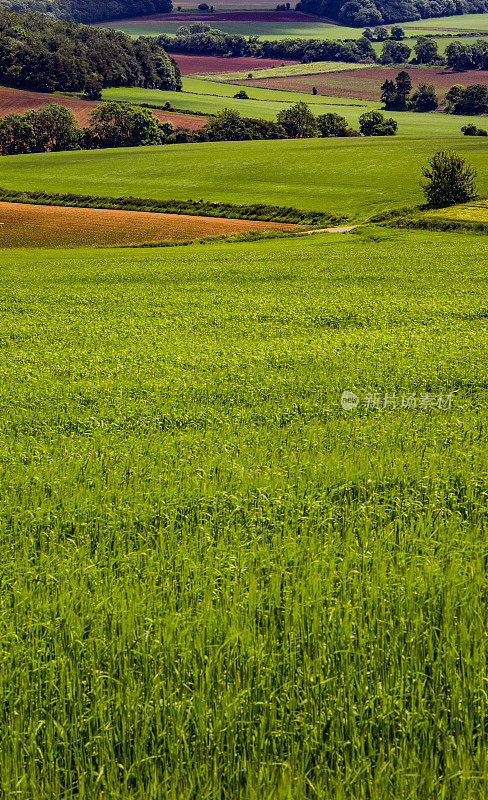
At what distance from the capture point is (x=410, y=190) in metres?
90.9

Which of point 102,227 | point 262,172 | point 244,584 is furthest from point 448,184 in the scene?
point 244,584

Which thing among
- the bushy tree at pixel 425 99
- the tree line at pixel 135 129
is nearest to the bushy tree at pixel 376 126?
the tree line at pixel 135 129

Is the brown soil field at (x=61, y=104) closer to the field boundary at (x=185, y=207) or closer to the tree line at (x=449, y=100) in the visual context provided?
the tree line at (x=449, y=100)

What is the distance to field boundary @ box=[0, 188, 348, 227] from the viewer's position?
83.6 metres

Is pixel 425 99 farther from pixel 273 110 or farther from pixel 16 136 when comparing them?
pixel 16 136

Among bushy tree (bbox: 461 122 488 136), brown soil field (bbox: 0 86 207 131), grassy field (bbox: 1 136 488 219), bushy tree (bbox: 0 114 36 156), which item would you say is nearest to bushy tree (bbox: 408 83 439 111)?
bushy tree (bbox: 461 122 488 136)

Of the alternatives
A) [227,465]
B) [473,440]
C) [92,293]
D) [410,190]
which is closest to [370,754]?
[227,465]

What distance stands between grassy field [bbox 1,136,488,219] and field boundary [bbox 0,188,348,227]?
8.57ft

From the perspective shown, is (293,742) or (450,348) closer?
(293,742)

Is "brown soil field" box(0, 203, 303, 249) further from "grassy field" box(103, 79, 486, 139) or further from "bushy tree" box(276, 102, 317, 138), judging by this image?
"grassy field" box(103, 79, 486, 139)

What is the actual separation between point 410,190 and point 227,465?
288 feet

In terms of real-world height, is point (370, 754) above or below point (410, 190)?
below

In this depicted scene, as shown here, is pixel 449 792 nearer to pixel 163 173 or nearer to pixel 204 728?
pixel 204 728

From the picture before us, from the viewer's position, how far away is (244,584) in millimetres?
7395
